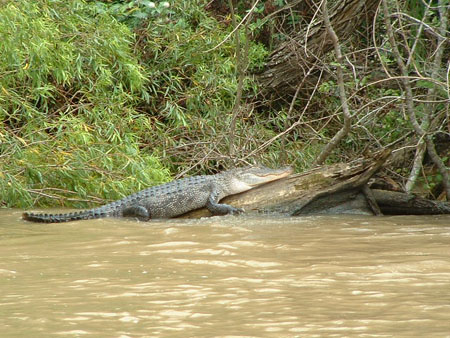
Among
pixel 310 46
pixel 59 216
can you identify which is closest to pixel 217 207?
pixel 59 216

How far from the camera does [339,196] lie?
6.92 m

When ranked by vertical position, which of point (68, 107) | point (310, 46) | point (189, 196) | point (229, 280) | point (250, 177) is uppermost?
point (310, 46)

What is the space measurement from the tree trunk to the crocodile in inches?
81.1

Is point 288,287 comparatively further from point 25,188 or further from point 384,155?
point 25,188

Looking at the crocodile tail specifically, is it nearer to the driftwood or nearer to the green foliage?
the green foliage

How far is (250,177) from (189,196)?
2.01ft

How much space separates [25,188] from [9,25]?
194 centimetres

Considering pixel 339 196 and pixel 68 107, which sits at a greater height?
pixel 68 107

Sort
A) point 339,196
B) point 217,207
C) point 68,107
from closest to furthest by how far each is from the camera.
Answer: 1. point 339,196
2. point 217,207
3. point 68,107

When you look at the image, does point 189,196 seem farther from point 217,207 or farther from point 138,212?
point 138,212

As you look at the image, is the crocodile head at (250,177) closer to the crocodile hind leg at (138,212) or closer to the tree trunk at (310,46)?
the crocodile hind leg at (138,212)

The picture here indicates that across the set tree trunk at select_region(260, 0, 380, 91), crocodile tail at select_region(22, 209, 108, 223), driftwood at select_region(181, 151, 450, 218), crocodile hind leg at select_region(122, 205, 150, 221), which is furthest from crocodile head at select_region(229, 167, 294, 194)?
tree trunk at select_region(260, 0, 380, 91)

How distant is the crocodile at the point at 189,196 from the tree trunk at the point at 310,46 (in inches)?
81.1

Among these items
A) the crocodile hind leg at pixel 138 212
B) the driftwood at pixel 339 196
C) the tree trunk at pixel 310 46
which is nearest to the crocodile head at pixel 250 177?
the driftwood at pixel 339 196
